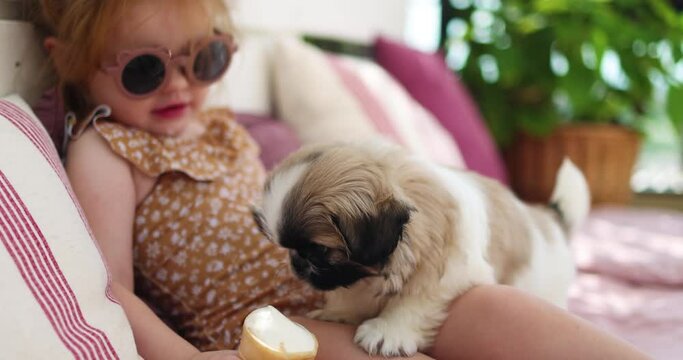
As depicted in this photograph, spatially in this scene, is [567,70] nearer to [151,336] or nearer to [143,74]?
[143,74]

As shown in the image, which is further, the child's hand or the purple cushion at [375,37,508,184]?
the purple cushion at [375,37,508,184]

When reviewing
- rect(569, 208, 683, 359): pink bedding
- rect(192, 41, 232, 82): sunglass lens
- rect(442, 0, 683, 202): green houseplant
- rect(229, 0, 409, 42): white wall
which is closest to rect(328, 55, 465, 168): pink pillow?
rect(229, 0, 409, 42): white wall

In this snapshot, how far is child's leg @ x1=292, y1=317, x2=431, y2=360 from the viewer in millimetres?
1092

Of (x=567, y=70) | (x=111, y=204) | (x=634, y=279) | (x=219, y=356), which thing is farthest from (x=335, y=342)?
(x=567, y=70)

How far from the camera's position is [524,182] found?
3812mm

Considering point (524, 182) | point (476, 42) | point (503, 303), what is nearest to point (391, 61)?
Result: point (476, 42)

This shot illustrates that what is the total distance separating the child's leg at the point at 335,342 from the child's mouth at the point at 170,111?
480mm

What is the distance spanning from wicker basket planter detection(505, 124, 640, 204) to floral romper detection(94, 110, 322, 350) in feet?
8.90

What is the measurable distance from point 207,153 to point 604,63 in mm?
2840

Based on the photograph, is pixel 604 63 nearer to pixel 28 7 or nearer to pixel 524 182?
pixel 524 182

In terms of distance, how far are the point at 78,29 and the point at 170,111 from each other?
0.75 ft

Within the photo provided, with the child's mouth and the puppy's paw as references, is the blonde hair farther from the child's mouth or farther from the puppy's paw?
the puppy's paw

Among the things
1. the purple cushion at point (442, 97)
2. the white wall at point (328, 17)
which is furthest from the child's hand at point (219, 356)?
the purple cushion at point (442, 97)

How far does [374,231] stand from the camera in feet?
3.23
